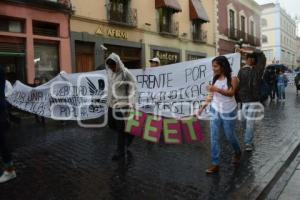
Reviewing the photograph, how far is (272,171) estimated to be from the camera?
5430mm

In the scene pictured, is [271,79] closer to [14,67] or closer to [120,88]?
[14,67]

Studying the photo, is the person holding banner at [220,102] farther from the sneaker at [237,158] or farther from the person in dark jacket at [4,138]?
the person in dark jacket at [4,138]

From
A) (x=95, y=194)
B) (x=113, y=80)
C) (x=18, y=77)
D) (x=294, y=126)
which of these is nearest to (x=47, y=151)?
(x=113, y=80)

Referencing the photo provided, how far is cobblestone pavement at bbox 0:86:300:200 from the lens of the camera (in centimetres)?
465

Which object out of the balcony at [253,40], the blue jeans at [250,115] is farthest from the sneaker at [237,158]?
the balcony at [253,40]

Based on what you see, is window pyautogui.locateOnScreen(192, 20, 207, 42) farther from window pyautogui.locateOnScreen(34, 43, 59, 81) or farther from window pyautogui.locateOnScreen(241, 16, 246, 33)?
window pyautogui.locateOnScreen(34, 43, 59, 81)

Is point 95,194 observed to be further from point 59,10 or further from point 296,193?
point 59,10

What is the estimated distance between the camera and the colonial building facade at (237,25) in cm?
2752

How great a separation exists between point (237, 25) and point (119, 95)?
26.0 meters

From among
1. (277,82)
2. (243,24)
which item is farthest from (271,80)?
(243,24)

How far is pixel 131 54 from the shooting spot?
61.0 ft

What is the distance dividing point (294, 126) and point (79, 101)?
18.0 ft

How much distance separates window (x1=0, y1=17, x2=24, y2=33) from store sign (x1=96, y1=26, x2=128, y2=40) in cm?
356

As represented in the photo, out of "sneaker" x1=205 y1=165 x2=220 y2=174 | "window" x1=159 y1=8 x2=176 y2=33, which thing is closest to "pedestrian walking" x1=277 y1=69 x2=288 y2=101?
"window" x1=159 y1=8 x2=176 y2=33
